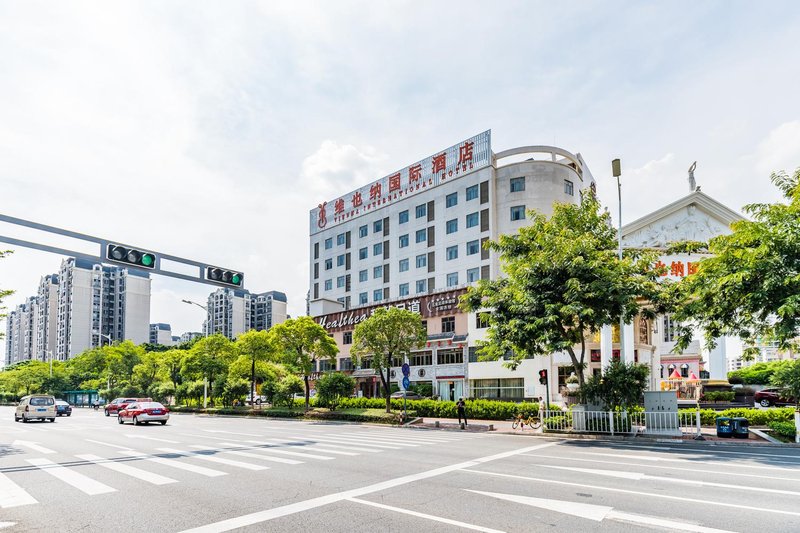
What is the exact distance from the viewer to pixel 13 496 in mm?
9328

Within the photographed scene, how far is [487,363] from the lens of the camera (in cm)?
4325

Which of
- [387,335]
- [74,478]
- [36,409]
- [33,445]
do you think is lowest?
[36,409]

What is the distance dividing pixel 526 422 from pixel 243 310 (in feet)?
478

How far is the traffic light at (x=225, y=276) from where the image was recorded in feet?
65.5

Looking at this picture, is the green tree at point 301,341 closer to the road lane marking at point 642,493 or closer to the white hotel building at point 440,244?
the white hotel building at point 440,244

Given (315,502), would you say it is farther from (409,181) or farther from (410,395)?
(409,181)

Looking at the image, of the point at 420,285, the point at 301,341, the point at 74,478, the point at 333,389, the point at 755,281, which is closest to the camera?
the point at 74,478

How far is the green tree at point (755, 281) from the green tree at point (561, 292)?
2105mm

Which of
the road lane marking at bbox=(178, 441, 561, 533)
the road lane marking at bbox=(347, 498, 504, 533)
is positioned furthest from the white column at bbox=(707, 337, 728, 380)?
the road lane marking at bbox=(347, 498, 504, 533)

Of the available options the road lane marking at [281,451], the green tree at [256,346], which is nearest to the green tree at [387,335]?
the green tree at [256,346]

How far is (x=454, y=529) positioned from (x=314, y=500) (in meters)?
2.76

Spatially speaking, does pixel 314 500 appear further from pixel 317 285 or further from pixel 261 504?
pixel 317 285

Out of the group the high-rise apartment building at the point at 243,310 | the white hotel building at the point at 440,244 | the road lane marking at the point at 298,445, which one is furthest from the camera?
the high-rise apartment building at the point at 243,310

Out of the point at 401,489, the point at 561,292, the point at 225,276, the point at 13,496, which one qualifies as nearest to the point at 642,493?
the point at 401,489
